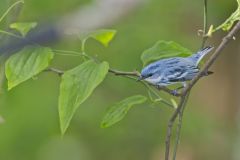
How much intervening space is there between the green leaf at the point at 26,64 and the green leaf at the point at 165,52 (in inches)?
4.1

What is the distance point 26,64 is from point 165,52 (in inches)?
5.8

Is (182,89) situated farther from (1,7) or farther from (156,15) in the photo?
(156,15)

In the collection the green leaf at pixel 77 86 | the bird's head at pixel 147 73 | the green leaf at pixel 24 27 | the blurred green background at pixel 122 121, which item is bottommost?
the blurred green background at pixel 122 121

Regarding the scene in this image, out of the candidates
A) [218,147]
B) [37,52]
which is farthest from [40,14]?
[218,147]

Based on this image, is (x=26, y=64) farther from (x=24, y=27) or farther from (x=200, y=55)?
(x=200, y=55)

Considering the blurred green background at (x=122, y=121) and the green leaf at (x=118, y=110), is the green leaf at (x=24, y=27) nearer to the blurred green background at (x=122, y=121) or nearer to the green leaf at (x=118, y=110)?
the green leaf at (x=118, y=110)

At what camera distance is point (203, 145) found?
216 centimetres

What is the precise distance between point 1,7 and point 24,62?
17cm

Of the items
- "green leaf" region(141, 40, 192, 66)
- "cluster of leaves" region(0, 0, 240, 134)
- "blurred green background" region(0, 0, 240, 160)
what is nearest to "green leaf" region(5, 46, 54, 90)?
"cluster of leaves" region(0, 0, 240, 134)

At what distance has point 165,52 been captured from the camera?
0.72 meters

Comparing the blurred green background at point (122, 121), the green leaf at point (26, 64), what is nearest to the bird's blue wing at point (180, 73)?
the green leaf at point (26, 64)

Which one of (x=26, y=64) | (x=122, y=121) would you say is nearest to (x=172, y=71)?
(x=26, y=64)

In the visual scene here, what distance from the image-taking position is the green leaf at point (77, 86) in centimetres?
66

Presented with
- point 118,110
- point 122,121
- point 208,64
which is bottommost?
Result: point 122,121
